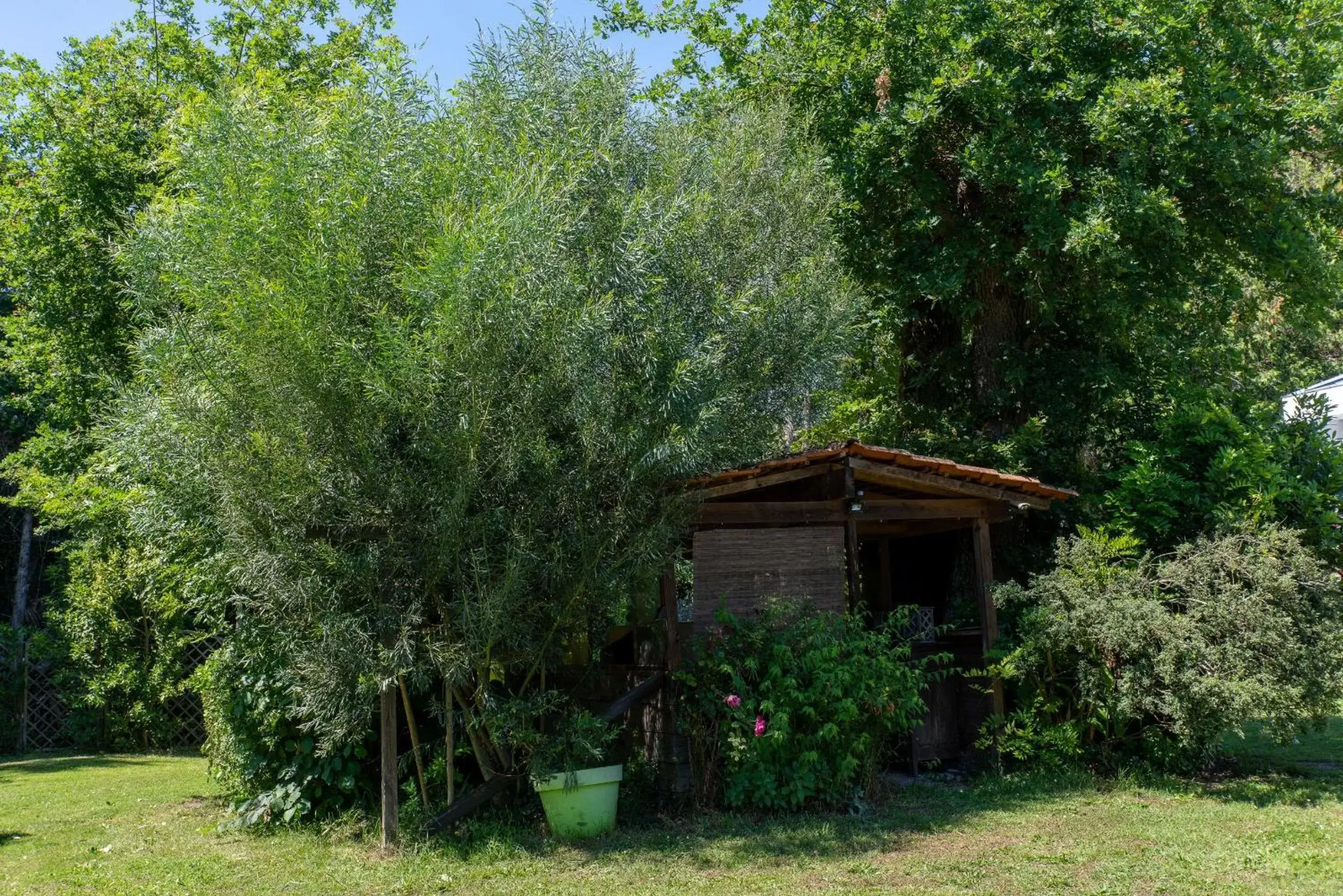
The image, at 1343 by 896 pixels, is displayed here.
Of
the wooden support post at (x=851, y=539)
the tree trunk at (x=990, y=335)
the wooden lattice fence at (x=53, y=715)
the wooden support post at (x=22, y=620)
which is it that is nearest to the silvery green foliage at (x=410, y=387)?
the wooden support post at (x=851, y=539)

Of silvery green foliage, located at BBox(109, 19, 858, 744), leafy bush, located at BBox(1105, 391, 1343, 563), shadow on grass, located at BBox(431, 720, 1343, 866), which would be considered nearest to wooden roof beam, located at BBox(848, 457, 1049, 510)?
leafy bush, located at BBox(1105, 391, 1343, 563)

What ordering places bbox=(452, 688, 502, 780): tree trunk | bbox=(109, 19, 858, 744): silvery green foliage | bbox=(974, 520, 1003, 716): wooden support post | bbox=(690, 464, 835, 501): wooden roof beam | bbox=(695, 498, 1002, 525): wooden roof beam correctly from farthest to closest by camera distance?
bbox=(974, 520, 1003, 716): wooden support post, bbox=(695, 498, 1002, 525): wooden roof beam, bbox=(690, 464, 835, 501): wooden roof beam, bbox=(452, 688, 502, 780): tree trunk, bbox=(109, 19, 858, 744): silvery green foliage

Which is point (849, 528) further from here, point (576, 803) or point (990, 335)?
point (990, 335)

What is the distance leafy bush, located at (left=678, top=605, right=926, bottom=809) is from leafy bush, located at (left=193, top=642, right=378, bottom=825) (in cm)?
264

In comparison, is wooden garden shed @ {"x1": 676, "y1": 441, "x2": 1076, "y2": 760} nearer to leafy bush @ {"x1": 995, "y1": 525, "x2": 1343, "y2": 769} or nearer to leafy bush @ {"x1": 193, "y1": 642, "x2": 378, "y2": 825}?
leafy bush @ {"x1": 995, "y1": 525, "x2": 1343, "y2": 769}

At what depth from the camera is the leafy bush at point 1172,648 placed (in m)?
8.39

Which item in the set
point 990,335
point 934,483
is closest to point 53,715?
point 934,483

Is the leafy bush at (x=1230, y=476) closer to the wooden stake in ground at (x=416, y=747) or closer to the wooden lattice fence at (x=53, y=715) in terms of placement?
the wooden stake in ground at (x=416, y=747)

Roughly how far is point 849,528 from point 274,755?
16.6ft

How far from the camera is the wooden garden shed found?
886cm

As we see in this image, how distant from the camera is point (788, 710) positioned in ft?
25.9

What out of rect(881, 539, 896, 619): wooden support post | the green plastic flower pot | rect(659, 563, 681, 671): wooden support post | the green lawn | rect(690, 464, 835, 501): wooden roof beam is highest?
rect(690, 464, 835, 501): wooden roof beam

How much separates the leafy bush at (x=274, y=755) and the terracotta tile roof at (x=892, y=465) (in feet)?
11.3

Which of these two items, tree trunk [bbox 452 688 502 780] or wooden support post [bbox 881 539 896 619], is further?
wooden support post [bbox 881 539 896 619]
